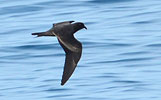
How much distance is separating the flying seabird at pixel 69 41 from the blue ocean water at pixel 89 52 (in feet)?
4.49

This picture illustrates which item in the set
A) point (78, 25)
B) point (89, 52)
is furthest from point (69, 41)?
point (89, 52)

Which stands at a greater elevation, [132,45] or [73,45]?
[73,45]

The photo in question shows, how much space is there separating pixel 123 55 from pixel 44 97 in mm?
2556

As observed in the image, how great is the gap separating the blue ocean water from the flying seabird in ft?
4.49

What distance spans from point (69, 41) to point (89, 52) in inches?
183

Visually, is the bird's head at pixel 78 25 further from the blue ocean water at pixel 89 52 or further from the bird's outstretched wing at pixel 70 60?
the blue ocean water at pixel 89 52

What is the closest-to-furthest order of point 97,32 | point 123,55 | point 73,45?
point 73,45, point 123,55, point 97,32

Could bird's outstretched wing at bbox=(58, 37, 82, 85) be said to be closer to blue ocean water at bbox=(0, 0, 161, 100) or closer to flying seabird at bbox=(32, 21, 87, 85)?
flying seabird at bbox=(32, 21, 87, 85)

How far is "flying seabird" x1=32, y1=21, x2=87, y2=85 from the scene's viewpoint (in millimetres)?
10837

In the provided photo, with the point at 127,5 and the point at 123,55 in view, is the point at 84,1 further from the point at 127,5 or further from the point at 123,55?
the point at 123,55

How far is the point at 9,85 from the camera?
45.1 feet

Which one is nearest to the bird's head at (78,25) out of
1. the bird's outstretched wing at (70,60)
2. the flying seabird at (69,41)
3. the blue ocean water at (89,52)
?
the flying seabird at (69,41)

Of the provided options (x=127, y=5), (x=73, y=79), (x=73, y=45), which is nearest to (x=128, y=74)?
(x=73, y=79)

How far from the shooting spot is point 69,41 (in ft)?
36.3
